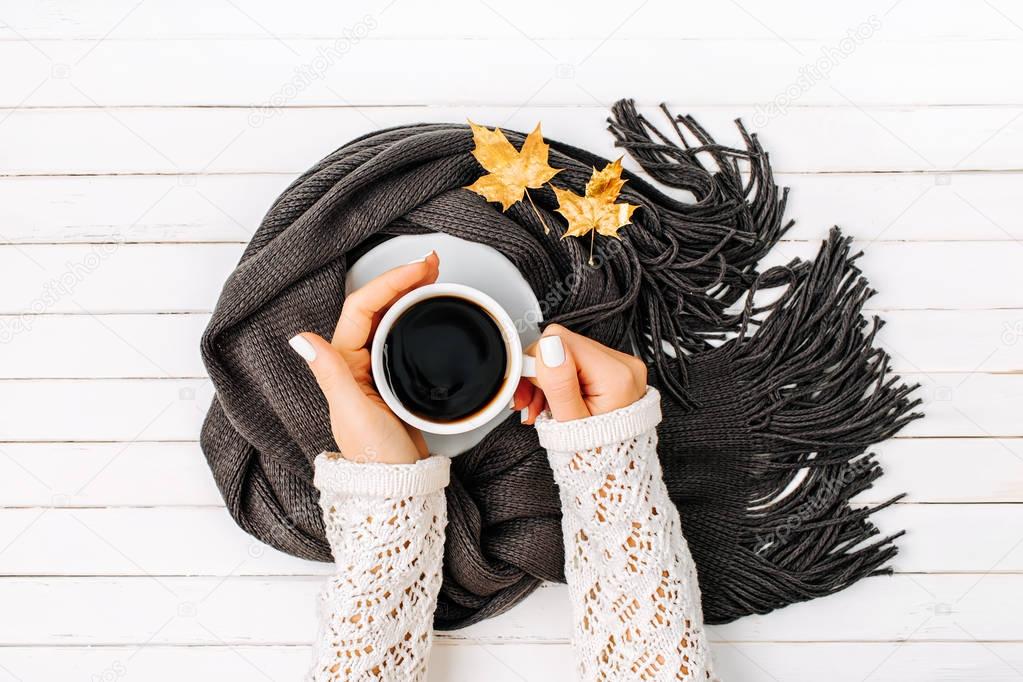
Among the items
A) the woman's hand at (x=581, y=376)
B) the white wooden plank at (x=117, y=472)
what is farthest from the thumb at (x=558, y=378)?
the white wooden plank at (x=117, y=472)

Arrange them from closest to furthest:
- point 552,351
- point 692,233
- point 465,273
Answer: point 552,351, point 465,273, point 692,233

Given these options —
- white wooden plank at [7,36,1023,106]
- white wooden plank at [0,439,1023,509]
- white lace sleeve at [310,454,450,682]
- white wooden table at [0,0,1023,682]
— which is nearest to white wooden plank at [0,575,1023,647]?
white wooden table at [0,0,1023,682]

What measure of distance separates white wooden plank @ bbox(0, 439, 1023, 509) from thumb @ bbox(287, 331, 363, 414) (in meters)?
0.34

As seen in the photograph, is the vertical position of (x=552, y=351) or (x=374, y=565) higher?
(x=552, y=351)

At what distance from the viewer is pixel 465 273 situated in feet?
2.38

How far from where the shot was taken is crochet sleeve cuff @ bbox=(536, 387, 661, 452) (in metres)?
0.66

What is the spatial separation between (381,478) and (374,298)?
0.56 feet

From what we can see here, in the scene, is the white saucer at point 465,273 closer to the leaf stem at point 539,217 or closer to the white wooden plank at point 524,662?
the leaf stem at point 539,217

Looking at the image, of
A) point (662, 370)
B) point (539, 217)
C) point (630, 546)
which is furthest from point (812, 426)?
point (539, 217)

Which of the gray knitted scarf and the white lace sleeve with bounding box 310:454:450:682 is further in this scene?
the gray knitted scarf

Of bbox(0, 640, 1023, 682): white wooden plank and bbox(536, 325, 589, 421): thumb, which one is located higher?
bbox(536, 325, 589, 421): thumb

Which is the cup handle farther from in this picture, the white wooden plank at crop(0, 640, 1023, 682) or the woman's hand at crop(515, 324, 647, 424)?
the white wooden plank at crop(0, 640, 1023, 682)

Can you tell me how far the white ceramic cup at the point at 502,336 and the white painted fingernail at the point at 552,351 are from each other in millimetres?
31

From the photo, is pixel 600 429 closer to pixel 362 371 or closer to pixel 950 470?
pixel 362 371
